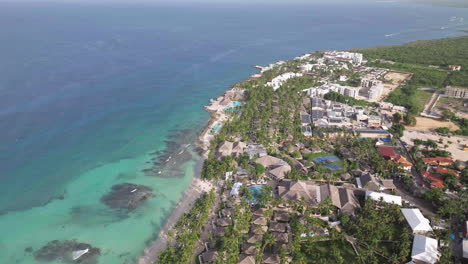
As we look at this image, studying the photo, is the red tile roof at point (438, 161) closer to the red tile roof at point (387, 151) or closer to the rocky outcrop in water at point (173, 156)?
the red tile roof at point (387, 151)

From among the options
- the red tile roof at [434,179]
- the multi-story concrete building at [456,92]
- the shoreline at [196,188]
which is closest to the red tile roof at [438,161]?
the red tile roof at [434,179]

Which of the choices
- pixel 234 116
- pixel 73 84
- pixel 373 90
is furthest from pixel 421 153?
pixel 73 84

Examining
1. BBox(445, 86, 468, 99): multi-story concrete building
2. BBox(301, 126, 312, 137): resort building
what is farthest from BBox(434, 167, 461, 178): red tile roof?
BBox(445, 86, 468, 99): multi-story concrete building

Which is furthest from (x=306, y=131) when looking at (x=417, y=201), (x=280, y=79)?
(x=280, y=79)

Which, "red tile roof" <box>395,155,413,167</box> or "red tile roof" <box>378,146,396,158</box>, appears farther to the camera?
"red tile roof" <box>378,146,396,158</box>

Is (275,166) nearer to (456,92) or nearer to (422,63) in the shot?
(456,92)

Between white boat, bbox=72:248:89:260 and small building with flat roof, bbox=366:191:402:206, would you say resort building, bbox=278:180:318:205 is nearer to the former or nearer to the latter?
small building with flat roof, bbox=366:191:402:206
